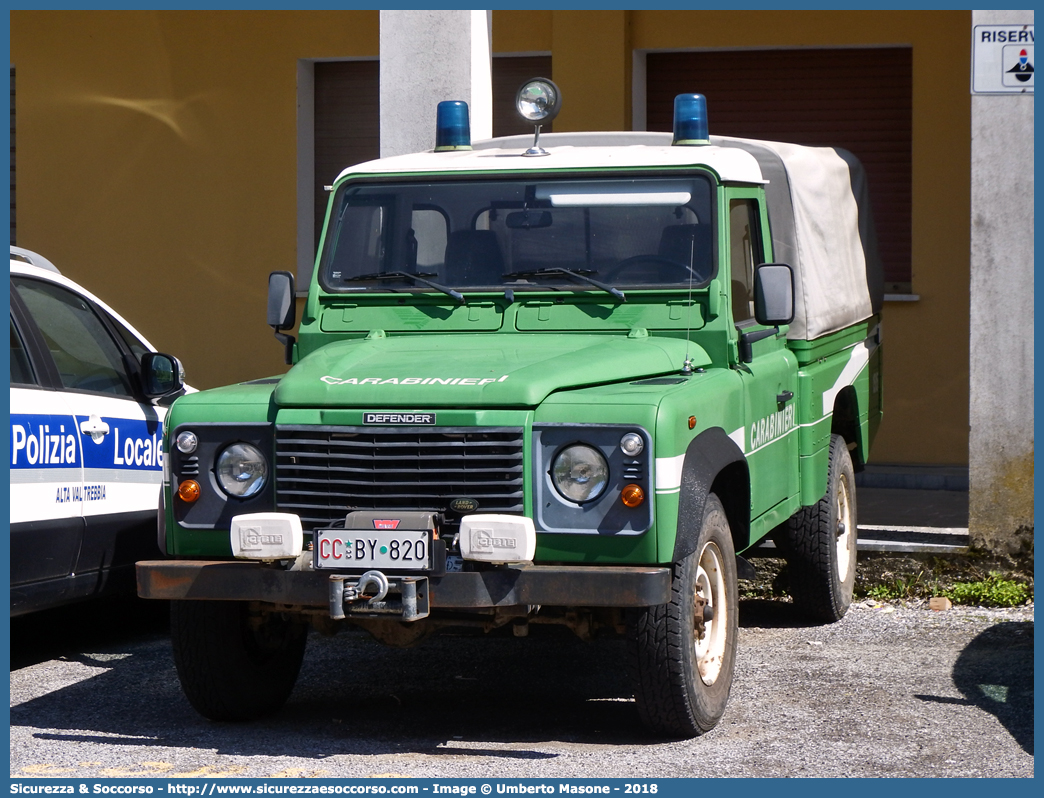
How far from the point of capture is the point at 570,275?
20.9ft

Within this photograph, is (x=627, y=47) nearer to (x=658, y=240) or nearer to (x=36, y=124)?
(x=36, y=124)

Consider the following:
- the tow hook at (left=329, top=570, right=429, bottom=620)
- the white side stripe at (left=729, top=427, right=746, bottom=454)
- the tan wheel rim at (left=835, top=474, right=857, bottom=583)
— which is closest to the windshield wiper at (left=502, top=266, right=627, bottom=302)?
the white side stripe at (left=729, top=427, right=746, bottom=454)

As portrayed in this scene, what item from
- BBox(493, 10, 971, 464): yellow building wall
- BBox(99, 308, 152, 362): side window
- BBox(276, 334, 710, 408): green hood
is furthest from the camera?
BBox(493, 10, 971, 464): yellow building wall

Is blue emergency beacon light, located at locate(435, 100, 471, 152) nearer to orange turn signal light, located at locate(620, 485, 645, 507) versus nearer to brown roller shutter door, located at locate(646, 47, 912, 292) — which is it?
orange turn signal light, located at locate(620, 485, 645, 507)

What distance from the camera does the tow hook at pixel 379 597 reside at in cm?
519

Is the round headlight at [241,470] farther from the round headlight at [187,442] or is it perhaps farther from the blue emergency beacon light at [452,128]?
the blue emergency beacon light at [452,128]

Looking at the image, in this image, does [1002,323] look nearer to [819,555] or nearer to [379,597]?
[819,555]

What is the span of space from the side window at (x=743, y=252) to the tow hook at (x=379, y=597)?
6.45ft

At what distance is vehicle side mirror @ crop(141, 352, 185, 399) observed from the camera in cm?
721

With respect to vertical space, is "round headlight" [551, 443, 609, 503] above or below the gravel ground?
above

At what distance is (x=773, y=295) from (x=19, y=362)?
3.15 m

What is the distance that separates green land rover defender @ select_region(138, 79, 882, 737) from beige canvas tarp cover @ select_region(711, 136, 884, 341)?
0.09ft

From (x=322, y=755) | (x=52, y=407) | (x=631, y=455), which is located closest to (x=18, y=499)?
(x=52, y=407)

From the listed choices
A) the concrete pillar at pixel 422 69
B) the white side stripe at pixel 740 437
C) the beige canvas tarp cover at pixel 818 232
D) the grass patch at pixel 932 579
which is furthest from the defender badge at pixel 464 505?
the concrete pillar at pixel 422 69
